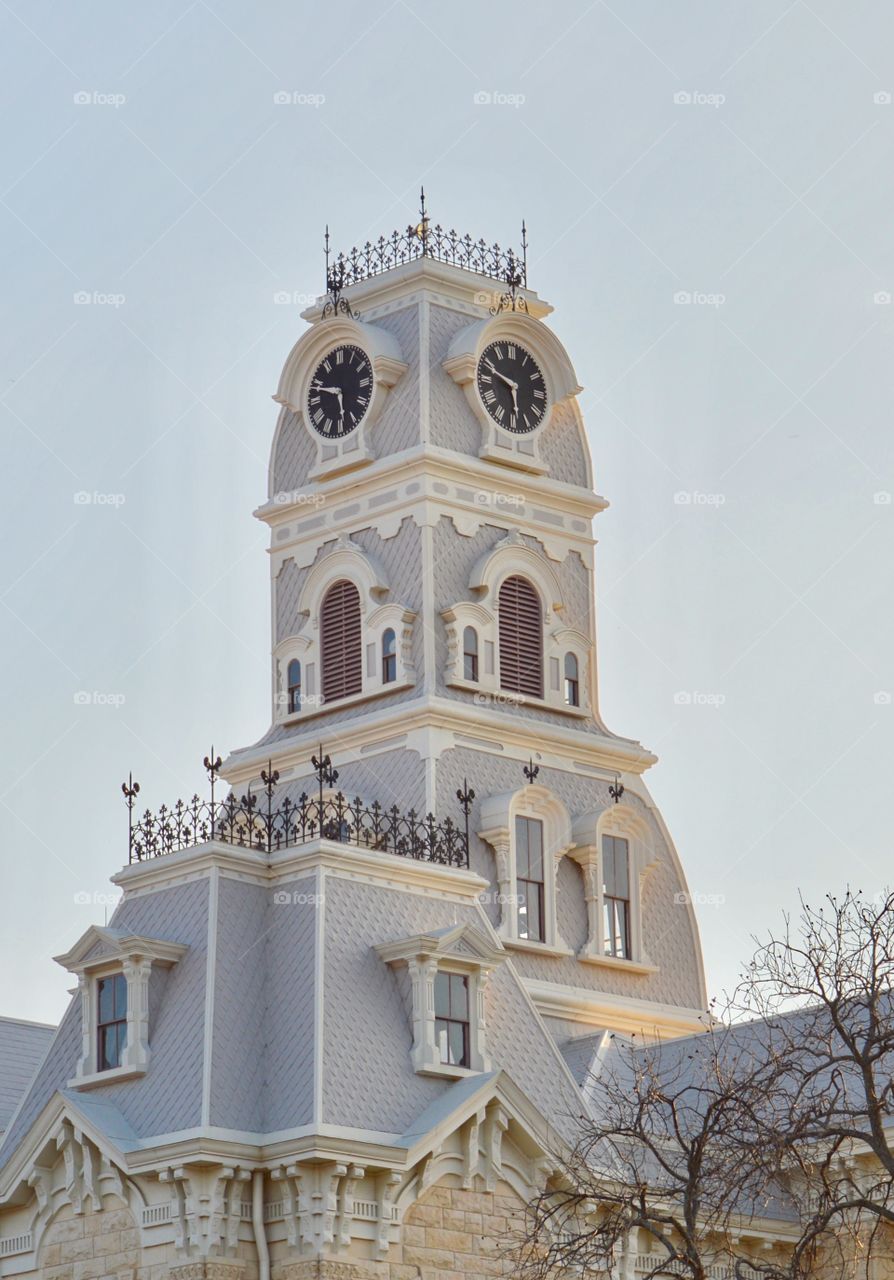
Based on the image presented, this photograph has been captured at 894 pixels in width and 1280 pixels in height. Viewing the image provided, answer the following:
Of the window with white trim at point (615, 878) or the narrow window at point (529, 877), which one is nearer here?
the narrow window at point (529, 877)

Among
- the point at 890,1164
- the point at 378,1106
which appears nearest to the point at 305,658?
the point at 378,1106

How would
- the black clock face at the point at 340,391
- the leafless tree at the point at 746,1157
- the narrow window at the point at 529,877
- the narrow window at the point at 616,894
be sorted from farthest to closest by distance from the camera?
the black clock face at the point at 340,391
the narrow window at the point at 616,894
the narrow window at the point at 529,877
the leafless tree at the point at 746,1157

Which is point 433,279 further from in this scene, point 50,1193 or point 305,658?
point 50,1193

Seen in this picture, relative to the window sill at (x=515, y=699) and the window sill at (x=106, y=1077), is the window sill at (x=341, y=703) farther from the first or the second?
the window sill at (x=106, y=1077)

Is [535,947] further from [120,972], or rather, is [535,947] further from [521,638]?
[120,972]

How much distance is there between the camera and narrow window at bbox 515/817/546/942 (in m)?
47.7

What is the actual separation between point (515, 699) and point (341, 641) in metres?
3.87

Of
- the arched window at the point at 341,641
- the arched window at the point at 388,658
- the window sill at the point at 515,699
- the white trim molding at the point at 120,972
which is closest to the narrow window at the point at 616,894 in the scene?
the window sill at the point at 515,699

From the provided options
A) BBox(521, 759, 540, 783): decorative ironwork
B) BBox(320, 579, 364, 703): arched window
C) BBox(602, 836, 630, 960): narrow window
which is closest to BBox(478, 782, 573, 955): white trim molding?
BBox(521, 759, 540, 783): decorative ironwork

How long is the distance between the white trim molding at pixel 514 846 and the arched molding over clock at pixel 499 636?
221 cm

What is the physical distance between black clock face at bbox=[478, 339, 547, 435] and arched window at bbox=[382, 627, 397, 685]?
528 cm

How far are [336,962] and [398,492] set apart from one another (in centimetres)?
1414

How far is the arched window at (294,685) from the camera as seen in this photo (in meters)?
51.4

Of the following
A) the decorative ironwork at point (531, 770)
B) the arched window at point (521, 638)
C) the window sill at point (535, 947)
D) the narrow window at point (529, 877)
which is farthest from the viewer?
the arched window at point (521, 638)
